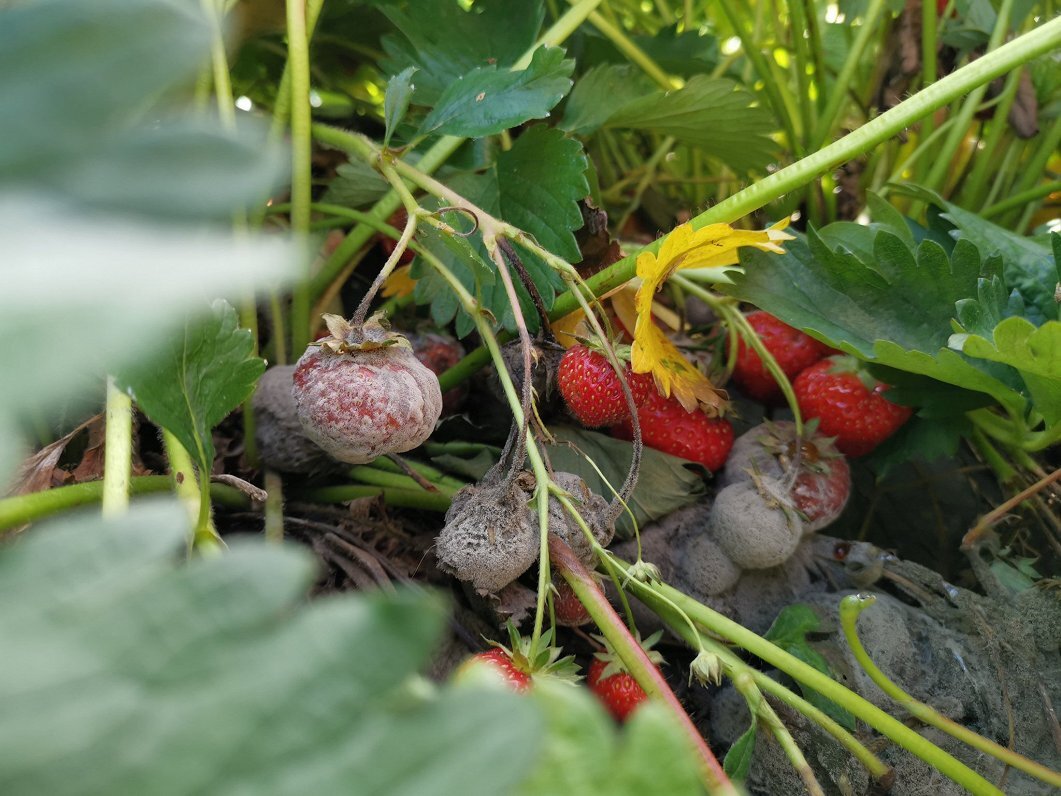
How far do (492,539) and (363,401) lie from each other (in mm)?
106

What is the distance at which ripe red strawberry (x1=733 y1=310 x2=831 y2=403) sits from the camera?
732mm

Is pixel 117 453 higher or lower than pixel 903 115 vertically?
lower

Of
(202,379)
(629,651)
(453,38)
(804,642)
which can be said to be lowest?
(804,642)

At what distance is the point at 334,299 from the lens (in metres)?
0.75

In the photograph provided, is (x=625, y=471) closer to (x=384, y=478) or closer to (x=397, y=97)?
(x=384, y=478)

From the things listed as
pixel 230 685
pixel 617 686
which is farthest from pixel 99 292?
pixel 617 686

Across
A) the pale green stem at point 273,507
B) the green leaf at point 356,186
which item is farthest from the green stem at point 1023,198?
the pale green stem at point 273,507

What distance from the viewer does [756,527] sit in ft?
1.98

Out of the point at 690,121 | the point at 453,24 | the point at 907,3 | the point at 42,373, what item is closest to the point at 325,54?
the point at 453,24

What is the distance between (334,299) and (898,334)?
45 centimetres

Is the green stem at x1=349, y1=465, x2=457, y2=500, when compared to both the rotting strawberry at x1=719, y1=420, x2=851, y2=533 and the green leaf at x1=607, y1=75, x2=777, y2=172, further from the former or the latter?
the green leaf at x1=607, y1=75, x2=777, y2=172

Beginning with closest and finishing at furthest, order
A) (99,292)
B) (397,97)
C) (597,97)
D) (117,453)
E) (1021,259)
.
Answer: (99,292) → (117,453) → (397,97) → (1021,259) → (597,97)

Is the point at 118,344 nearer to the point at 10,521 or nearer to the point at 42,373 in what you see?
the point at 42,373

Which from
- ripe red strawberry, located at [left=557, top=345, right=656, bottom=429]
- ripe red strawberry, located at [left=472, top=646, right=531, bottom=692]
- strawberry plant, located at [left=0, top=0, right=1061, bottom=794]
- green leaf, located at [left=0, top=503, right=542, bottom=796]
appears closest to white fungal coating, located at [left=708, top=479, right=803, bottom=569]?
strawberry plant, located at [left=0, top=0, right=1061, bottom=794]
